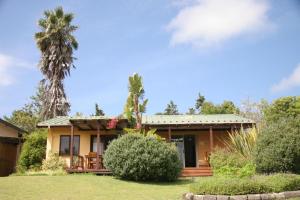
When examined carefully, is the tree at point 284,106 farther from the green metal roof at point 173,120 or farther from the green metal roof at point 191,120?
the green metal roof at point 173,120

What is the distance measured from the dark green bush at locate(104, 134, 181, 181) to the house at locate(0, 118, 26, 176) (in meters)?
10.1

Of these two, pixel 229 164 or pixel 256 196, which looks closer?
pixel 256 196

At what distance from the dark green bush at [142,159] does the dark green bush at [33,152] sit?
262 inches

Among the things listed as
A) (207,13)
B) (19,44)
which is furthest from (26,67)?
(207,13)

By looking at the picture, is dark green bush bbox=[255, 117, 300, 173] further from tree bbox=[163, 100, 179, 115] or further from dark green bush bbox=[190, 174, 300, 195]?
tree bbox=[163, 100, 179, 115]

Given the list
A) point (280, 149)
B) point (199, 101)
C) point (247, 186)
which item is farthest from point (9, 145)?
point (199, 101)

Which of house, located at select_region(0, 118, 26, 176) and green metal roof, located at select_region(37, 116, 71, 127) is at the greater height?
green metal roof, located at select_region(37, 116, 71, 127)

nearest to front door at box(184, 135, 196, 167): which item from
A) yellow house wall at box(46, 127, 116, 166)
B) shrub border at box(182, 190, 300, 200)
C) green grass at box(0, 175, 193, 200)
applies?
yellow house wall at box(46, 127, 116, 166)

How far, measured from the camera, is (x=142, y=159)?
15.5 metres

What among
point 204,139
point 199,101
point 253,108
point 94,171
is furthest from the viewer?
point 199,101

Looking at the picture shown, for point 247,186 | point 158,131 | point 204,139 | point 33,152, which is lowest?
point 247,186

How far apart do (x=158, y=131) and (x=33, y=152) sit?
7.91 meters

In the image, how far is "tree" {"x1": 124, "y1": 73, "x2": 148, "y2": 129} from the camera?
65.1 ft

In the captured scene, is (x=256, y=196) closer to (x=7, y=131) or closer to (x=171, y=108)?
(x=7, y=131)
